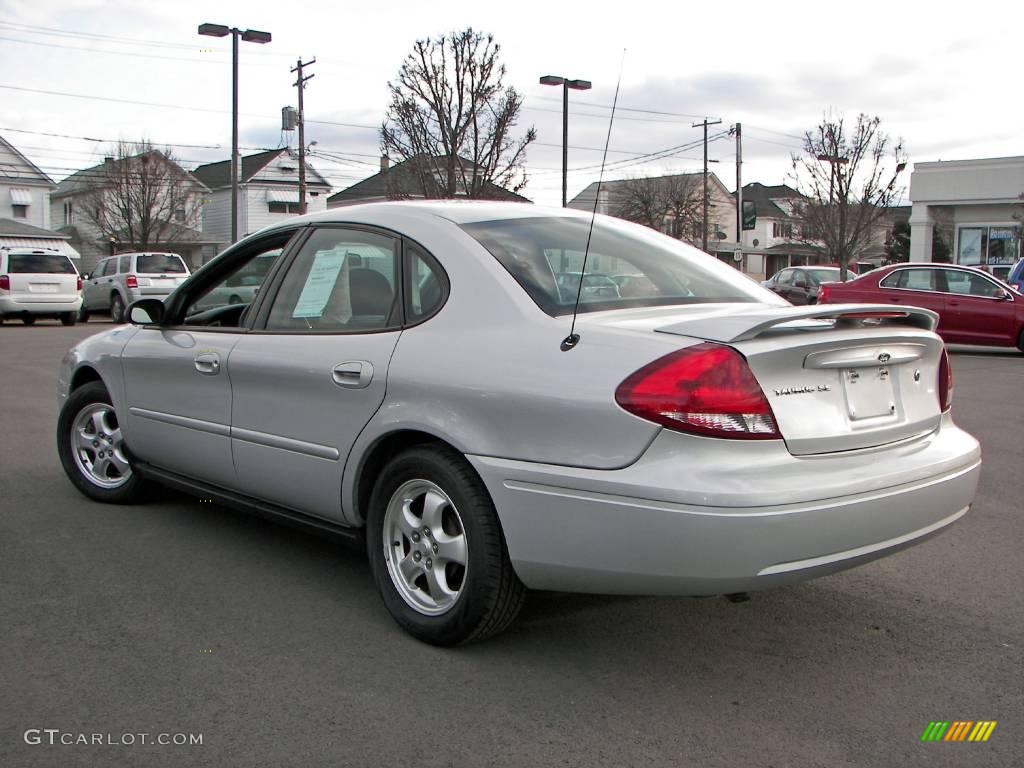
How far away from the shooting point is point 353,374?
378 cm

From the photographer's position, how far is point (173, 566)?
446cm

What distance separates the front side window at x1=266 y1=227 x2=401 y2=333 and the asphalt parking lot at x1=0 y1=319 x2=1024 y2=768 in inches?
43.1

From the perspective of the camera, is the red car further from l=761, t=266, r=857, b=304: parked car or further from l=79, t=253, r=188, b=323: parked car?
l=79, t=253, r=188, b=323: parked car

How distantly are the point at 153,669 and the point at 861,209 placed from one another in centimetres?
3608

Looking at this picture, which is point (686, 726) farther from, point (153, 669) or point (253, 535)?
point (253, 535)

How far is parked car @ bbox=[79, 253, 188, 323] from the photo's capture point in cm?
2389

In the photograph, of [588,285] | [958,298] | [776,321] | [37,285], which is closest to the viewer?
[776,321]

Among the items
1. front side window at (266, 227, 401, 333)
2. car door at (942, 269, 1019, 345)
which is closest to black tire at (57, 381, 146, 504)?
front side window at (266, 227, 401, 333)

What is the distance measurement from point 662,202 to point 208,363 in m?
59.7

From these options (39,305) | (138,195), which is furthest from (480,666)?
(138,195)

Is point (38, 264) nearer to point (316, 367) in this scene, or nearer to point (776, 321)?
point (316, 367)

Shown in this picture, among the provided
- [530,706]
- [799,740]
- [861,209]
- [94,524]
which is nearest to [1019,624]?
[799,740]

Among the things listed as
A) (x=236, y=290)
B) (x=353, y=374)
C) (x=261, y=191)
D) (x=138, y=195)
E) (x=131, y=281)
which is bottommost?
(x=353, y=374)

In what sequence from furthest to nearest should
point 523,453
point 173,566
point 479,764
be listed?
point 173,566
point 523,453
point 479,764
